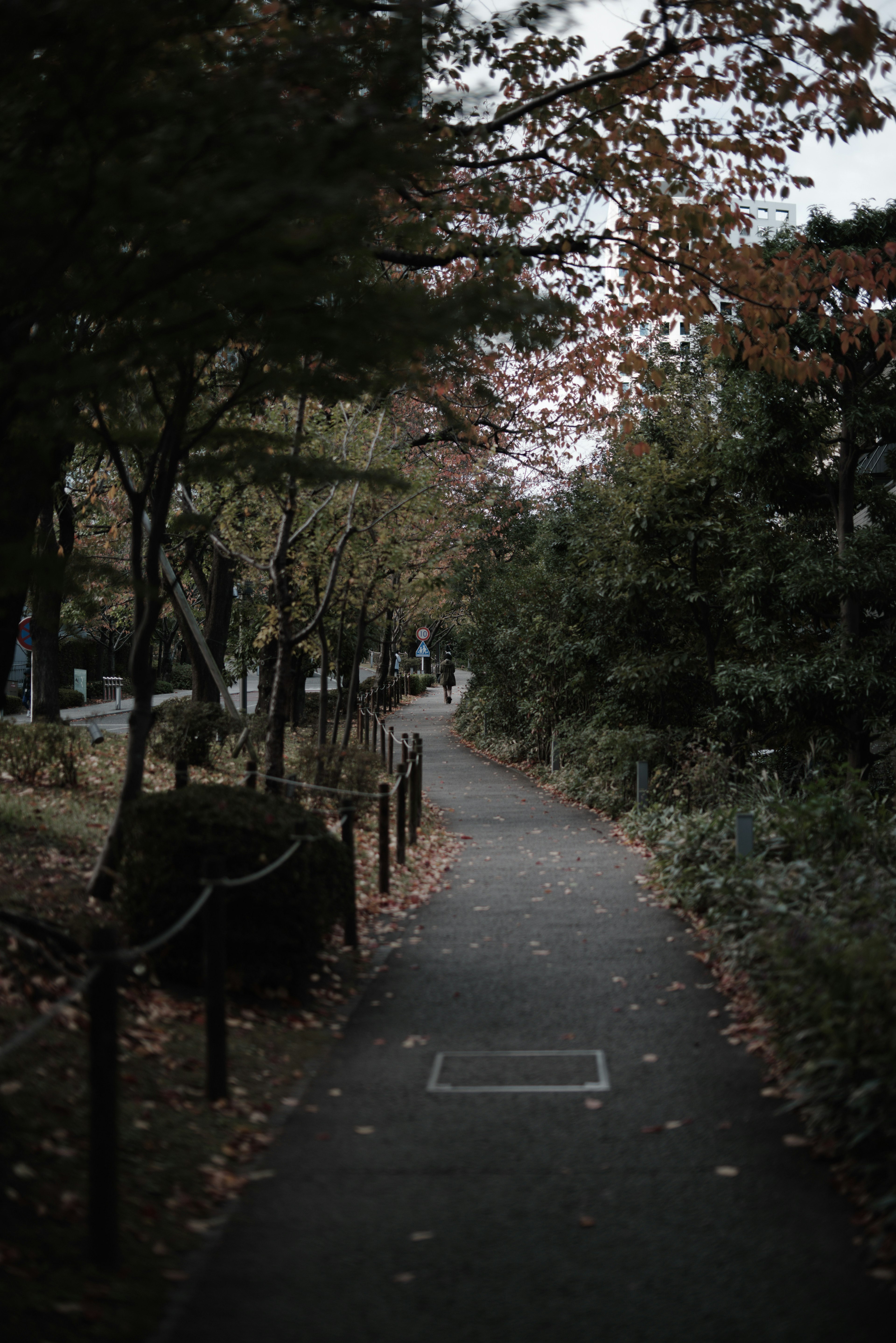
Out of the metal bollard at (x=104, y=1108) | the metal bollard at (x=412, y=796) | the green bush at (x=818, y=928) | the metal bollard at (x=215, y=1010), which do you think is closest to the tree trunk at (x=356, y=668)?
the metal bollard at (x=412, y=796)

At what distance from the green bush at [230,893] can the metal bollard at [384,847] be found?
305cm

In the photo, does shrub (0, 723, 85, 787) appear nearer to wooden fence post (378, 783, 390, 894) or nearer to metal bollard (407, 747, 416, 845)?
metal bollard (407, 747, 416, 845)

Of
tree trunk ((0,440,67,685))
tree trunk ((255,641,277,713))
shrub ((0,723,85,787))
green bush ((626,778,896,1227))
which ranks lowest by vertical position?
green bush ((626,778,896,1227))

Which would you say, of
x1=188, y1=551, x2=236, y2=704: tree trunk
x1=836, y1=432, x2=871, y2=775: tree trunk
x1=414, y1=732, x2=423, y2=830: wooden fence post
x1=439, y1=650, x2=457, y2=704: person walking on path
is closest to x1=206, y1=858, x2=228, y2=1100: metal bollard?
x1=414, y1=732, x2=423, y2=830: wooden fence post

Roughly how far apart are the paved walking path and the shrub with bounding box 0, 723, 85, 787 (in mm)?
6536

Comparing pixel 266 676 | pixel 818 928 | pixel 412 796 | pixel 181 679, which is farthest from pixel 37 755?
pixel 181 679

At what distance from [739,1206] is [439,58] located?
8202mm

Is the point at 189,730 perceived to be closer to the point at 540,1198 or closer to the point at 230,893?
the point at 230,893

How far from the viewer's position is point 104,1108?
3.56 metres

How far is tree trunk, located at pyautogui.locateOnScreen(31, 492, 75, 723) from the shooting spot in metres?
4.77

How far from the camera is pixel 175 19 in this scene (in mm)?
4785

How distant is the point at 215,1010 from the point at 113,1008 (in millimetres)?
1394

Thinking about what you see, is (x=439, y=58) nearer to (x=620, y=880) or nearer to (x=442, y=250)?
(x=442, y=250)

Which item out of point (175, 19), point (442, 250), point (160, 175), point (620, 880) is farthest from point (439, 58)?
point (620, 880)
